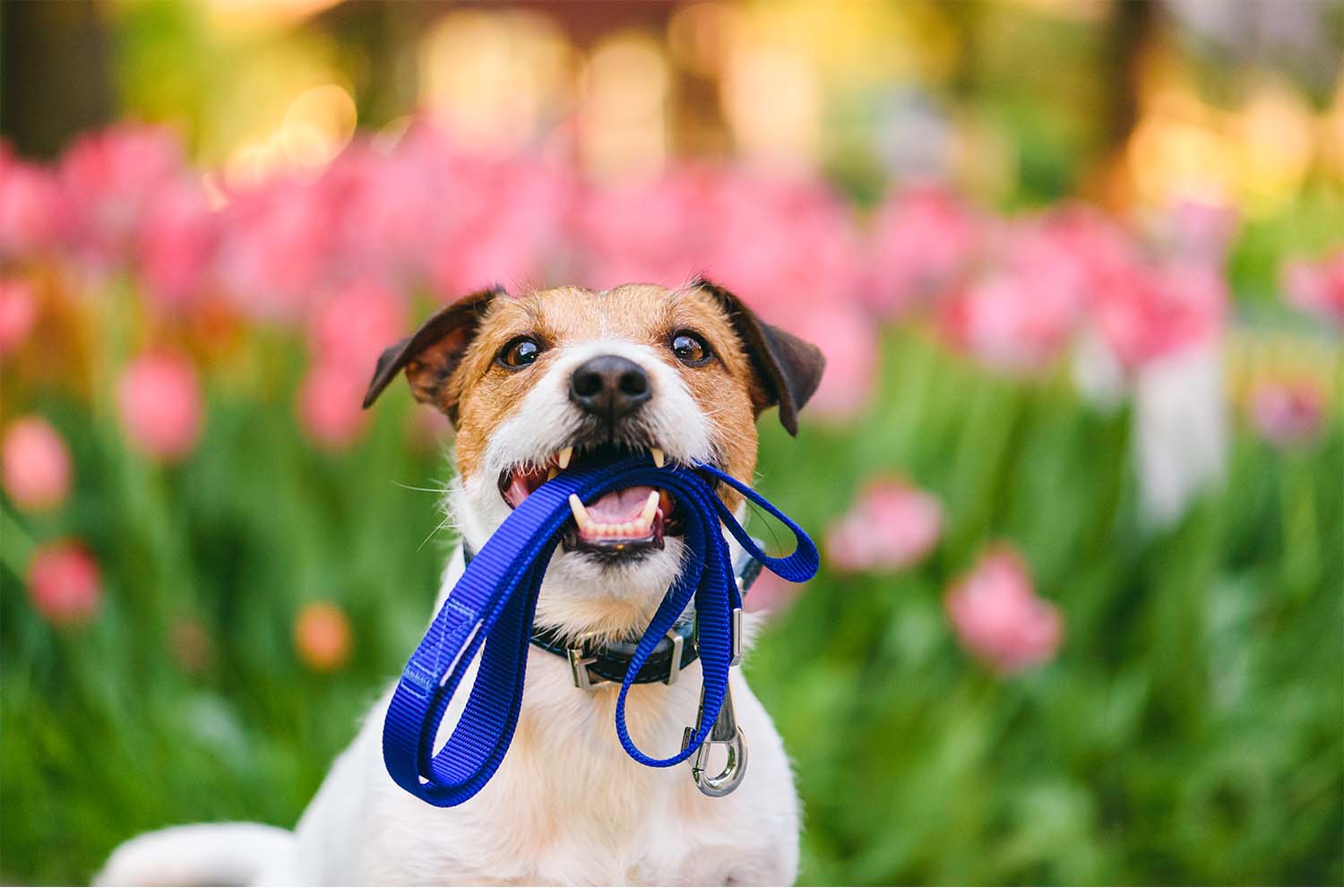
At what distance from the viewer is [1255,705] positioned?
290 cm

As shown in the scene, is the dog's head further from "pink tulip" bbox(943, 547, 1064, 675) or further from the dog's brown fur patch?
"pink tulip" bbox(943, 547, 1064, 675)

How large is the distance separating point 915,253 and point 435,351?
86.0 inches

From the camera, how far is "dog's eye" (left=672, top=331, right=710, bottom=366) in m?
1.51

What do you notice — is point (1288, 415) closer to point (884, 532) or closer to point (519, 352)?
point (884, 532)

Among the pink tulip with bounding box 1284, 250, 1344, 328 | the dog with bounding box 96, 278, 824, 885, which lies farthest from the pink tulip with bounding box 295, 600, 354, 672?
the pink tulip with bounding box 1284, 250, 1344, 328

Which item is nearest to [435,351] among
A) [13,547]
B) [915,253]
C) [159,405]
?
[159,405]

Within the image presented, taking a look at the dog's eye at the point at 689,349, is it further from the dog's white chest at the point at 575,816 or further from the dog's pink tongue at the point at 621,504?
the dog's white chest at the point at 575,816

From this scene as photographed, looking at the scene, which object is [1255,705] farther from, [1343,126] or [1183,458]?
[1343,126]

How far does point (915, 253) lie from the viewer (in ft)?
11.6

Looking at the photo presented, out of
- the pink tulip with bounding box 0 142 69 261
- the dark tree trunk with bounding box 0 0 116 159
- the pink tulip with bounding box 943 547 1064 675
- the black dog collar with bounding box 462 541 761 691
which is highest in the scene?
the dark tree trunk with bounding box 0 0 116 159

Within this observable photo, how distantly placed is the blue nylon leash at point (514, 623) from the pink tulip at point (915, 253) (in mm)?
2439

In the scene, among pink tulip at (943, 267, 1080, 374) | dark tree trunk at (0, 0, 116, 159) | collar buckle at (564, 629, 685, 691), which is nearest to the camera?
collar buckle at (564, 629, 685, 691)

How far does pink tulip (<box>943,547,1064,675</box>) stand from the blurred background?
0.04 ft

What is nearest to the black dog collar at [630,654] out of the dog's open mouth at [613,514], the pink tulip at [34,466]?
the dog's open mouth at [613,514]
